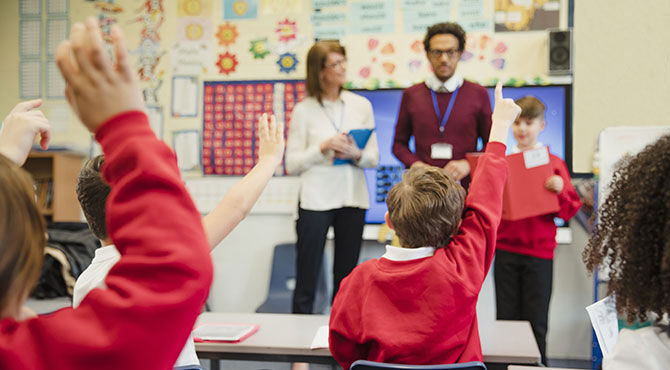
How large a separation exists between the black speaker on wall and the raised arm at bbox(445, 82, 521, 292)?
2.32 m

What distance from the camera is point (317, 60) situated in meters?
3.00

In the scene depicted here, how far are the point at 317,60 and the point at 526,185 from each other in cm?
127

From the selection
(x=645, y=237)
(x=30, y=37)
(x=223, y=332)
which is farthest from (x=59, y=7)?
(x=645, y=237)

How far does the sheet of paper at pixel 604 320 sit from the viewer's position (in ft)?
3.79

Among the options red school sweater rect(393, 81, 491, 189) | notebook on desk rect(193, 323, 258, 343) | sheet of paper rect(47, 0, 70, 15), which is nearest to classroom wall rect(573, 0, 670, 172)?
red school sweater rect(393, 81, 491, 189)

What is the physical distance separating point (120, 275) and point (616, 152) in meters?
3.16

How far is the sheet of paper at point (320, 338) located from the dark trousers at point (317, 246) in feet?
3.51

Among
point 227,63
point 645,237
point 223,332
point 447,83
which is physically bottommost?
point 223,332

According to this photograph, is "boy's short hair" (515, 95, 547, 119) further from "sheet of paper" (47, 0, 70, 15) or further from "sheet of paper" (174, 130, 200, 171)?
"sheet of paper" (47, 0, 70, 15)

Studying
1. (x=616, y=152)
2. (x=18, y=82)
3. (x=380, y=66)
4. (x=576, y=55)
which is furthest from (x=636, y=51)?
(x=18, y=82)

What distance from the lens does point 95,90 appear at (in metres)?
0.52

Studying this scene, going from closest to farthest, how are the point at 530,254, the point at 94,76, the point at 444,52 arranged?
the point at 94,76
the point at 530,254
the point at 444,52

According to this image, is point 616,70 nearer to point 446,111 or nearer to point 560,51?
point 560,51

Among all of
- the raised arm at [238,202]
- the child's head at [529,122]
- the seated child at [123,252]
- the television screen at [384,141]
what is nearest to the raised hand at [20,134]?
the raised arm at [238,202]
